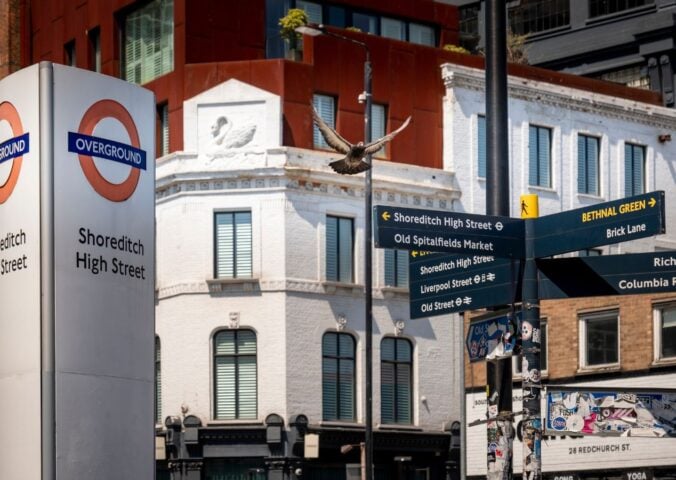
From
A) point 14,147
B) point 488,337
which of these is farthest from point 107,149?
point 488,337

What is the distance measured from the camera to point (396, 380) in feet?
164

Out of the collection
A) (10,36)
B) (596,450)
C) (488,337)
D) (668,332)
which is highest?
(10,36)

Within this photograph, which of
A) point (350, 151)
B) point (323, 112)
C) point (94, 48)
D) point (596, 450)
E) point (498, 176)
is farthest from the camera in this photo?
point (94, 48)

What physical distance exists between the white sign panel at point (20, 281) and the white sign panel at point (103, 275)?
258 mm

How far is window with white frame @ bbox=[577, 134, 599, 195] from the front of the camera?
178 ft

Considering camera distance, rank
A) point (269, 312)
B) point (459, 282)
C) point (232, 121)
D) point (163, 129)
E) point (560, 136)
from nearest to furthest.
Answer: point (459, 282), point (269, 312), point (232, 121), point (163, 129), point (560, 136)

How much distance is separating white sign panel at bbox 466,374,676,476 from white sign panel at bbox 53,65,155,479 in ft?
69.6

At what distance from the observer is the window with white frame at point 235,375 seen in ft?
157

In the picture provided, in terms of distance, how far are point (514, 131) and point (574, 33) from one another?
17.7 metres

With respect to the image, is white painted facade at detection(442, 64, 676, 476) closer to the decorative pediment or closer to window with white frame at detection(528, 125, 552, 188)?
window with white frame at detection(528, 125, 552, 188)

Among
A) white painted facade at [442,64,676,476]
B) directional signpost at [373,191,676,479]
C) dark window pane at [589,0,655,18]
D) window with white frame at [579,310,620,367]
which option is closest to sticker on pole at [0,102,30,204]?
directional signpost at [373,191,676,479]

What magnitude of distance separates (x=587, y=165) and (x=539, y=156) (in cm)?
212

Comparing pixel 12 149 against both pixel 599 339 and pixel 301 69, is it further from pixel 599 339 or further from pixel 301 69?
pixel 301 69

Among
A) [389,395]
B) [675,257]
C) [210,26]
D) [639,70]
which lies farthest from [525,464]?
[639,70]
